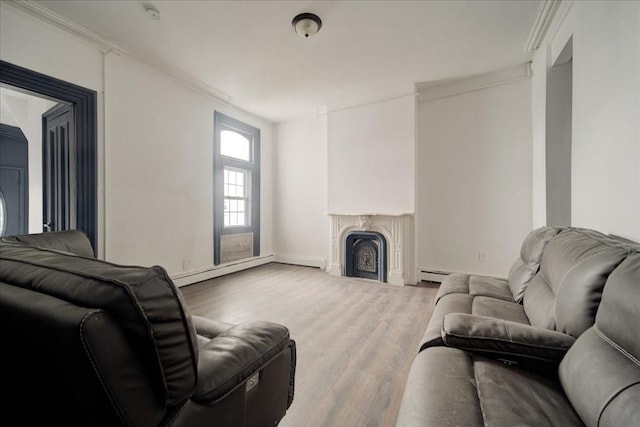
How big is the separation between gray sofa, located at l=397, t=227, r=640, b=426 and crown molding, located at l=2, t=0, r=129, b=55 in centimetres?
395

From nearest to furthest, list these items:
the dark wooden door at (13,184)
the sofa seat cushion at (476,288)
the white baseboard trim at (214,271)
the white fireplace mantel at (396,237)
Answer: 1. the sofa seat cushion at (476,288)
2. the white baseboard trim at (214,271)
3. the white fireplace mantel at (396,237)
4. the dark wooden door at (13,184)

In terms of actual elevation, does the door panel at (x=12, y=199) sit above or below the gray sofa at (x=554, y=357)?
above

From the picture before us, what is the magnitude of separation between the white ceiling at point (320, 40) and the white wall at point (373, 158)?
0.40 m

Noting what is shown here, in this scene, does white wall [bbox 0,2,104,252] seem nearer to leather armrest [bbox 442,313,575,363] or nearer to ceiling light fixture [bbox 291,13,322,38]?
ceiling light fixture [bbox 291,13,322,38]

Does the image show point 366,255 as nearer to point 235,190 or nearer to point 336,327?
point 336,327

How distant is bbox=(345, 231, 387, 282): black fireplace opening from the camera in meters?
4.09

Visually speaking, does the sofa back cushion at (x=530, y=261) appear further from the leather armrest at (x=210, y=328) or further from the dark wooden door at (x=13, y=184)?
the dark wooden door at (x=13, y=184)

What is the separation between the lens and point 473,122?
376 cm

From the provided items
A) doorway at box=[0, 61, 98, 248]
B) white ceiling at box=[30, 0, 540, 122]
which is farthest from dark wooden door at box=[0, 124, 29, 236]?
white ceiling at box=[30, 0, 540, 122]

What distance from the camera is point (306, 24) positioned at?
246 centimetres

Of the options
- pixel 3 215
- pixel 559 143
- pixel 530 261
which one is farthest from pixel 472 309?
pixel 3 215

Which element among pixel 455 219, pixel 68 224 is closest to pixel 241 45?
pixel 68 224

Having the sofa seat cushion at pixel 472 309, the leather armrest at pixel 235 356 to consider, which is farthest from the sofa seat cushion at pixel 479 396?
the leather armrest at pixel 235 356

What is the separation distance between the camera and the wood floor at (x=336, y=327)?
150 cm
